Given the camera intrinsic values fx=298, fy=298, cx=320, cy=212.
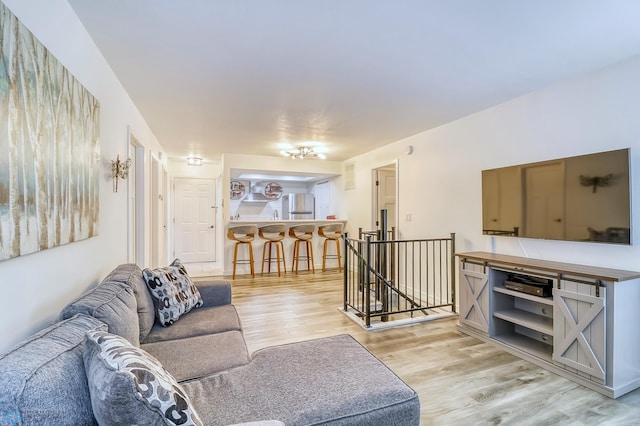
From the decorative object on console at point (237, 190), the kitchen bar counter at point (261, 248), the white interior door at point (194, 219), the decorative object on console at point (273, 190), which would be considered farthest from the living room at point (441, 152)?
the decorative object on console at point (273, 190)

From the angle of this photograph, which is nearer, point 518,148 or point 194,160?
point 518,148

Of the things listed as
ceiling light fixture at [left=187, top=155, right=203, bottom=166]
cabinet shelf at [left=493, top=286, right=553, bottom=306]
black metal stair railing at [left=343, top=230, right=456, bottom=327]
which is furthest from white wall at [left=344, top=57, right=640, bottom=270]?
ceiling light fixture at [left=187, top=155, right=203, bottom=166]

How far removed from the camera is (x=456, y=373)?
2.28m

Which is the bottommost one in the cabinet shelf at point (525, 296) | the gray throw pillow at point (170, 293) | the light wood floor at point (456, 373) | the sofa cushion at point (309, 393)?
the light wood floor at point (456, 373)

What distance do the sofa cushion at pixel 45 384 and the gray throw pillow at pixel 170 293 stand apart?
1.13 m

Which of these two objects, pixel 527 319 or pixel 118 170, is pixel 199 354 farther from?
pixel 527 319

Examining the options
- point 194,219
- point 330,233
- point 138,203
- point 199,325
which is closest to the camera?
point 199,325

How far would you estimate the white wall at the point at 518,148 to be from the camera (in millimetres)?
2260

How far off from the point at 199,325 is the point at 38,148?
1388 mm

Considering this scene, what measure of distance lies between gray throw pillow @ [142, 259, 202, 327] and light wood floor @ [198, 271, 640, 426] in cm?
81

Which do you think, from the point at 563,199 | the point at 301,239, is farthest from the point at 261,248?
the point at 563,199

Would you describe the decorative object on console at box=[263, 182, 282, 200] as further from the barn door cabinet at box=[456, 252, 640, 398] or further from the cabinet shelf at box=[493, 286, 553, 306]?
the cabinet shelf at box=[493, 286, 553, 306]

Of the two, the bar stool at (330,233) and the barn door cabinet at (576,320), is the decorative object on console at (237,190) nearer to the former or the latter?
Result: the bar stool at (330,233)

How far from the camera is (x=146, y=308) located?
193 cm
